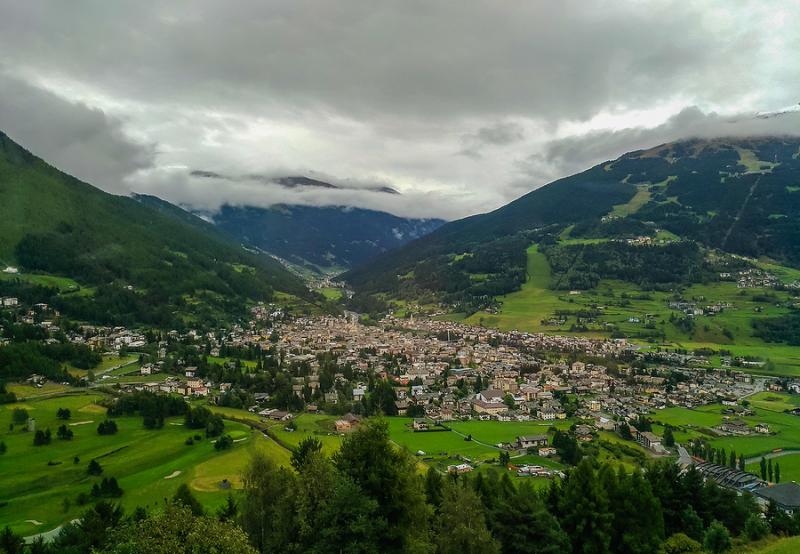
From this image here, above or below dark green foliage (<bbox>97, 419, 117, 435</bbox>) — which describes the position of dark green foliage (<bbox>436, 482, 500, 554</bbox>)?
above

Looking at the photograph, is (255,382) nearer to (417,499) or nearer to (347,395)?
(347,395)

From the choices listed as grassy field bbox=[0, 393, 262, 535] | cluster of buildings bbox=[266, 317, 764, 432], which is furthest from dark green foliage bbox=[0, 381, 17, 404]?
cluster of buildings bbox=[266, 317, 764, 432]

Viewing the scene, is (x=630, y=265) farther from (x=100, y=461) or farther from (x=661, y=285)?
(x=100, y=461)

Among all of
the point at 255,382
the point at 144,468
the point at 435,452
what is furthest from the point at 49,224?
the point at 435,452

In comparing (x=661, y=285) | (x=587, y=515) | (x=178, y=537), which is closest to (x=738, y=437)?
(x=587, y=515)

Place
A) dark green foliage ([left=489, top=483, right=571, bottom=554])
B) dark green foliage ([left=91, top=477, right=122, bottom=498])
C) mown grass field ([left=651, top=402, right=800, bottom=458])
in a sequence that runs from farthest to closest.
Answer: mown grass field ([left=651, top=402, right=800, bottom=458]) < dark green foliage ([left=91, top=477, right=122, bottom=498]) < dark green foliage ([left=489, top=483, right=571, bottom=554])

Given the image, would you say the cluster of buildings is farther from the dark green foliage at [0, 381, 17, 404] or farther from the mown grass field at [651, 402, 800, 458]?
the dark green foliage at [0, 381, 17, 404]
